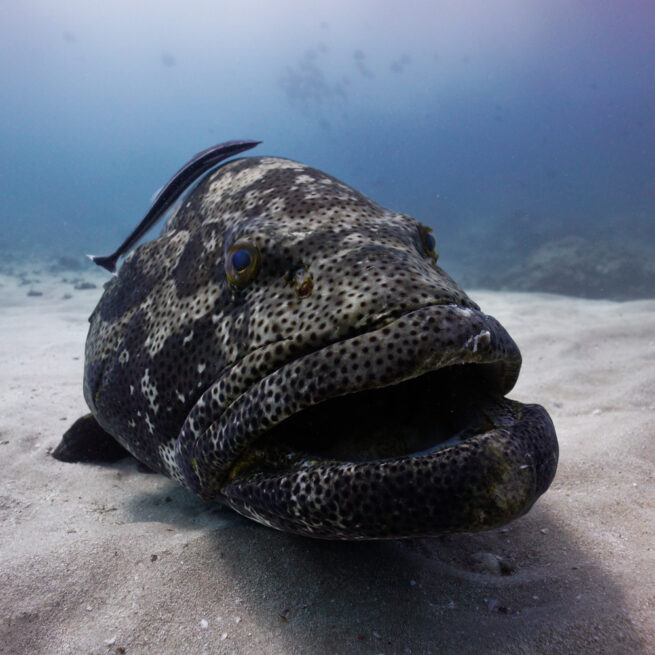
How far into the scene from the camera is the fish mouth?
1402 millimetres

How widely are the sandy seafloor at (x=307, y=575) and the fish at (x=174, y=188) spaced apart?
178cm

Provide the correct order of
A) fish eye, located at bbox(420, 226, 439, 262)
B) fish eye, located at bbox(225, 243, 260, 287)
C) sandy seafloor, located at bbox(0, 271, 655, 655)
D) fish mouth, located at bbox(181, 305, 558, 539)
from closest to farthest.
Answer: fish mouth, located at bbox(181, 305, 558, 539) < sandy seafloor, located at bbox(0, 271, 655, 655) < fish eye, located at bbox(225, 243, 260, 287) < fish eye, located at bbox(420, 226, 439, 262)

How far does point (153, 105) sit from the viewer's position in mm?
177625

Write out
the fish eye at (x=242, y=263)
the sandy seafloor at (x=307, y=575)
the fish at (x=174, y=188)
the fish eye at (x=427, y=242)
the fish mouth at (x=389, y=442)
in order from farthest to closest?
1. the fish at (x=174, y=188)
2. the fish eye at (x=427, y=242)
3. the fish eye at (x=242, y=263)
4. the sandy seafloor at (x=307, y=575)
5. the fish mouth at (x=389, y=442)

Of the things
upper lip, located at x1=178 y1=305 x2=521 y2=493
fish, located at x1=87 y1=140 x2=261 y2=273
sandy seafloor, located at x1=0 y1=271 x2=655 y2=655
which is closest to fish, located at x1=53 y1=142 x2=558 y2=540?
upper lip, located at x1=178 y1=305 x2=521 y2=493

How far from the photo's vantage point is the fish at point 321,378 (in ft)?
4.72

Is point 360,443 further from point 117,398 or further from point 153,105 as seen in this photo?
point 153,105

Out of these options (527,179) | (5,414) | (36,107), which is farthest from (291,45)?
(5,414)

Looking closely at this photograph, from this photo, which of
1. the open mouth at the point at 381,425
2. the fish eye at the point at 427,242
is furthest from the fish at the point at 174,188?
the open mouth at the point at 381,425

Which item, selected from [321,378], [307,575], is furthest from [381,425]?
[307,575]

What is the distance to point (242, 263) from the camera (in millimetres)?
2062

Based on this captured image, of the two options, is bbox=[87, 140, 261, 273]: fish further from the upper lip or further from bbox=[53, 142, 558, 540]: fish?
the upper lip

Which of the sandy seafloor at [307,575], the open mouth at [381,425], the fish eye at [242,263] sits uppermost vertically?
the fish eye at [242,263]

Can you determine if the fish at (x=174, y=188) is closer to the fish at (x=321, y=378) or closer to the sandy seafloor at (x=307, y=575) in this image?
the fish at (x=321, y=378)
